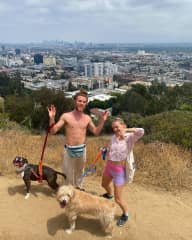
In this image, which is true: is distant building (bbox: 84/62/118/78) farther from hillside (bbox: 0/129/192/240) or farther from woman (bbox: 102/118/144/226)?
woman (bbox: 102/118/144/226)

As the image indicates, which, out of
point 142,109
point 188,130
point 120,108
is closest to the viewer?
point 188,130

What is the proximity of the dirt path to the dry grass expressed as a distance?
12.7 inches

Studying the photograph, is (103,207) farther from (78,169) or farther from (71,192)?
(78,169)

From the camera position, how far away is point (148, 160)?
5148 millimetres

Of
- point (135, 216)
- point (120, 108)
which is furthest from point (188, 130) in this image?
point (120, 108)

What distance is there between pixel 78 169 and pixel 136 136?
2.78ft

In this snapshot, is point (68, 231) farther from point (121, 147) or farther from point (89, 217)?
point (121, 147)

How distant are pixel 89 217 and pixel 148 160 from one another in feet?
6.16

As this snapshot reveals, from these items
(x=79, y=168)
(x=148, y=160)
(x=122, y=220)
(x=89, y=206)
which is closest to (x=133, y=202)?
(x=122, y=220)

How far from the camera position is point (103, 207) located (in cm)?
315

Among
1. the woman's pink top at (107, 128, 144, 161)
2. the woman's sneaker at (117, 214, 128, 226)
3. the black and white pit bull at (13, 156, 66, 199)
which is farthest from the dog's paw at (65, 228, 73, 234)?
the woman's pink top at (107, 128, 144, 161)

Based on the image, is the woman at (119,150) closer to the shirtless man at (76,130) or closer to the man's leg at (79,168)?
the shirtless man at (76,130)

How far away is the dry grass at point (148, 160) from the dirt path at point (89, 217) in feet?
1.05

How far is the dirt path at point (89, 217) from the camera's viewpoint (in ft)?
11.0
